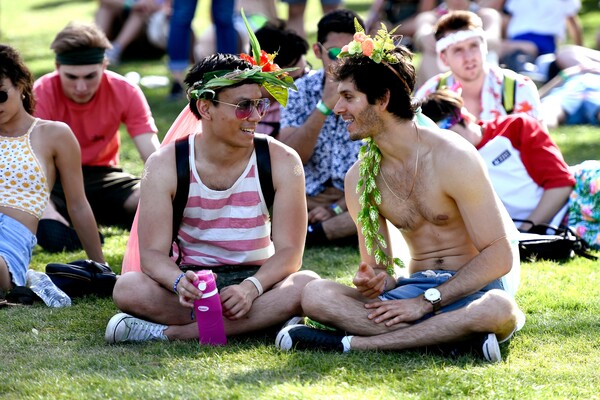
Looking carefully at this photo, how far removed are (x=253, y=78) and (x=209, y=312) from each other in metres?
1.22

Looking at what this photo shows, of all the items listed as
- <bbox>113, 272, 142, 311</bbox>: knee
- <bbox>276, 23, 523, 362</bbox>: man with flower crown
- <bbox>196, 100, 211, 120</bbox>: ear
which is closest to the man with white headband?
<bbox>276, 23, 523, 362</bbox>: man with flower crown

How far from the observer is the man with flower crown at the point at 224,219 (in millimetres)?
4953

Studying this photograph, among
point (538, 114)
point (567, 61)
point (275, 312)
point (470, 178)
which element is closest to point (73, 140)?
point (275, 312)

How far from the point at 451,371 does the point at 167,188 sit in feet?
5.65

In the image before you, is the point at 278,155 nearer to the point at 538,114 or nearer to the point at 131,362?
the point at 131,362

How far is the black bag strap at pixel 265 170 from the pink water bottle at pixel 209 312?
664 millimetres

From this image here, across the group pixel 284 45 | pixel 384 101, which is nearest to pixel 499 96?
pixel 284 45

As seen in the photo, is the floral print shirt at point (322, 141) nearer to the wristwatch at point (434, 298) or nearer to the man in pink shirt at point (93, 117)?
the man in pink shirt at point (93, 117)

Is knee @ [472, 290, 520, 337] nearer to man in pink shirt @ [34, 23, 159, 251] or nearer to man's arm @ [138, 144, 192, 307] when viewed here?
man's arm @ [138, 144, 192, 307]

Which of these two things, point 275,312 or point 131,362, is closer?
point 131,362

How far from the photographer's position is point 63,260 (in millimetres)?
6734

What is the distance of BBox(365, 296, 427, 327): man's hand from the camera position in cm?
461

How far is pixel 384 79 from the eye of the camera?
4715mm

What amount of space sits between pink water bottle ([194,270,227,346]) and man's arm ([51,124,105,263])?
62.3 inches
